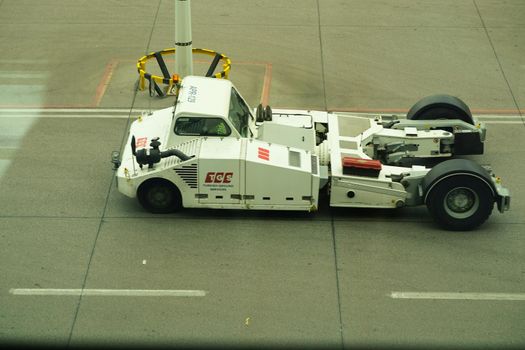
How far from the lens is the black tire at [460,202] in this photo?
48.4ft

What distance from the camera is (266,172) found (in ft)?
48.6

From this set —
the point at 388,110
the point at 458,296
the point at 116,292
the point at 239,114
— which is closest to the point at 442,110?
the point at 388,110

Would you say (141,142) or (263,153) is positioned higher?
(141,142)

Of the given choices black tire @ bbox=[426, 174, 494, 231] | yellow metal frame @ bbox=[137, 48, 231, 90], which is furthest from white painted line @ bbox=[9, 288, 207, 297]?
yellow metal frame @ bbox=[137, 48, 231, 90]

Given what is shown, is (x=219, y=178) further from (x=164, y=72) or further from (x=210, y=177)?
(x=164, y=72)

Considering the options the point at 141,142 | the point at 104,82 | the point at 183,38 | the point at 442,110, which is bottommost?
the point at 141,142

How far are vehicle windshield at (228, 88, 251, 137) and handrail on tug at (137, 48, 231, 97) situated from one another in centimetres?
278

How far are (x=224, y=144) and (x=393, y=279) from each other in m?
3.51

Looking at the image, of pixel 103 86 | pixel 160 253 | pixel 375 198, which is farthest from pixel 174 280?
pixel 103 86

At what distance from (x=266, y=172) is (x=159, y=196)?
190cm

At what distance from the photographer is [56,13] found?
2388 centimetres

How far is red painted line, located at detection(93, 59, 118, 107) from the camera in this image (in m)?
19.7

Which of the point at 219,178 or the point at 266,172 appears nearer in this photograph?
the point at 266,172

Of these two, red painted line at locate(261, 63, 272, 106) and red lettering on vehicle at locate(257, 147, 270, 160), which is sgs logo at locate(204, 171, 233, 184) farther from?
red painted line at locate(261, 63, 272, 106)
